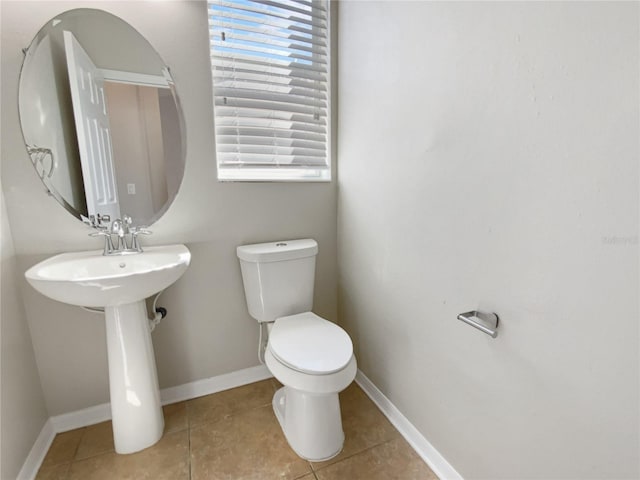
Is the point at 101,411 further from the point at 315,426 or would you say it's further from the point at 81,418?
the point at 315,426

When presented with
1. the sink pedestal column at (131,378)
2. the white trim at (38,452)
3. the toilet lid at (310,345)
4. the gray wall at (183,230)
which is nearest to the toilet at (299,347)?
the toilet lid at (310,345)

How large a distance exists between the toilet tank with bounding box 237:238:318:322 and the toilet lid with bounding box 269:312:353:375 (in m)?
0.08

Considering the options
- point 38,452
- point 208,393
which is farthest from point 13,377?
point 208,393

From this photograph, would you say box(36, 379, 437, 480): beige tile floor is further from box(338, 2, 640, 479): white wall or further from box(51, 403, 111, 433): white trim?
box(338, 2, 640, 479): white wall

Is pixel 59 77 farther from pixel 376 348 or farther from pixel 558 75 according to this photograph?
pixel 376 348

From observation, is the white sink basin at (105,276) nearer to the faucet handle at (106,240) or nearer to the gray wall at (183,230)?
the faucet handle at (106,240)

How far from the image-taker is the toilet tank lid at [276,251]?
1.41 meters

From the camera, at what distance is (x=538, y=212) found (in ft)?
2.51

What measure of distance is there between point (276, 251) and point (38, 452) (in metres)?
1.28

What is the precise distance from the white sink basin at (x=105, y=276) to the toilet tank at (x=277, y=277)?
0.32 m

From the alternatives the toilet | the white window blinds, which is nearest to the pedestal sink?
the toilet

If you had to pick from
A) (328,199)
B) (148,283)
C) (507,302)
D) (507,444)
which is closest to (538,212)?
(507,302)

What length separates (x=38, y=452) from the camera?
1242 millimetres

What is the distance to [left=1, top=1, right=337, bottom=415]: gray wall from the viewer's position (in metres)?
1.18
